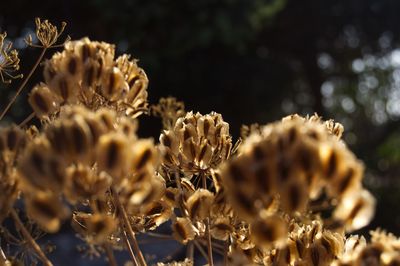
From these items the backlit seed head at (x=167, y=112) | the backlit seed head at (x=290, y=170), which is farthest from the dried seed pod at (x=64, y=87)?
the backlit seed head at (x=167, y=112)

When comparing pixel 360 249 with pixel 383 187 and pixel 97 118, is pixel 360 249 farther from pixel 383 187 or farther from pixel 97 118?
pixel 383 187

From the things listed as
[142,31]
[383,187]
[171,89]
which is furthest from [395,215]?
[142,31]

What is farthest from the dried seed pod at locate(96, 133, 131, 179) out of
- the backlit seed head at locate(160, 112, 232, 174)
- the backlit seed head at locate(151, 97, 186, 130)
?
the backlit seed head at locate(151, 97, 186, 130)

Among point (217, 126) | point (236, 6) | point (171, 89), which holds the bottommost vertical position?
point (217, 126)

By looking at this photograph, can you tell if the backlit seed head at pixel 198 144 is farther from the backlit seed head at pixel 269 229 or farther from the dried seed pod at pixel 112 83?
the backlit seed head at pixel 269 229

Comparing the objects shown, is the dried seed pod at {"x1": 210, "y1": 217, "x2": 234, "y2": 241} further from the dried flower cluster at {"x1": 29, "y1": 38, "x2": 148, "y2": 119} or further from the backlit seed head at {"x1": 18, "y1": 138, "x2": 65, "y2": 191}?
the backlit seed head at {"x1": 18, "y1": 138, "x2": 65, "y2": 191}
